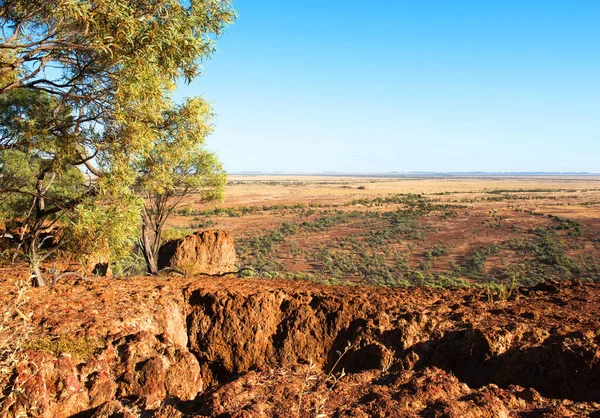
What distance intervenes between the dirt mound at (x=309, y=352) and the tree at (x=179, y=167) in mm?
3407

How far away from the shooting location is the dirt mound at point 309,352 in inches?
134

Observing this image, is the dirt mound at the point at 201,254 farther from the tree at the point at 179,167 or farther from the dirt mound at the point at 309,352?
the dirt mound at the point at 309,352

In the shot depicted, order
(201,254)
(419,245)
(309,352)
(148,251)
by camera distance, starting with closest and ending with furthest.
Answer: (309,352)
(148,251)
(201,254)
(419,245)

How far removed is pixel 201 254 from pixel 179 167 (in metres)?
3.63

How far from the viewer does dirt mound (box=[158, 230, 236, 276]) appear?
1259 cm

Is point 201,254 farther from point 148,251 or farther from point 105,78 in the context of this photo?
point 105,78

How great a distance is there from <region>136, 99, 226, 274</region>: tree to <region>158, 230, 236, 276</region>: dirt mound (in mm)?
657

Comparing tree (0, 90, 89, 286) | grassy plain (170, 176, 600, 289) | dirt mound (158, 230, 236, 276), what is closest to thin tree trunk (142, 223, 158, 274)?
dirt mound (158, 230, 236, 276)

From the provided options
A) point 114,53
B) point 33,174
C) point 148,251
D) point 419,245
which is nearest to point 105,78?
point 114,53

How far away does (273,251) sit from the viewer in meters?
27.7

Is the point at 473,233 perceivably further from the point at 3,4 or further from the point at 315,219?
the point at 3,4

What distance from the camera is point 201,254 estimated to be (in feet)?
41.9

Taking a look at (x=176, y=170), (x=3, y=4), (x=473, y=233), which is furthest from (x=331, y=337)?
(x=473, y=233)

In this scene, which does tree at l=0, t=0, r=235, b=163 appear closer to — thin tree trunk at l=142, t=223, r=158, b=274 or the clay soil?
the clay soil
